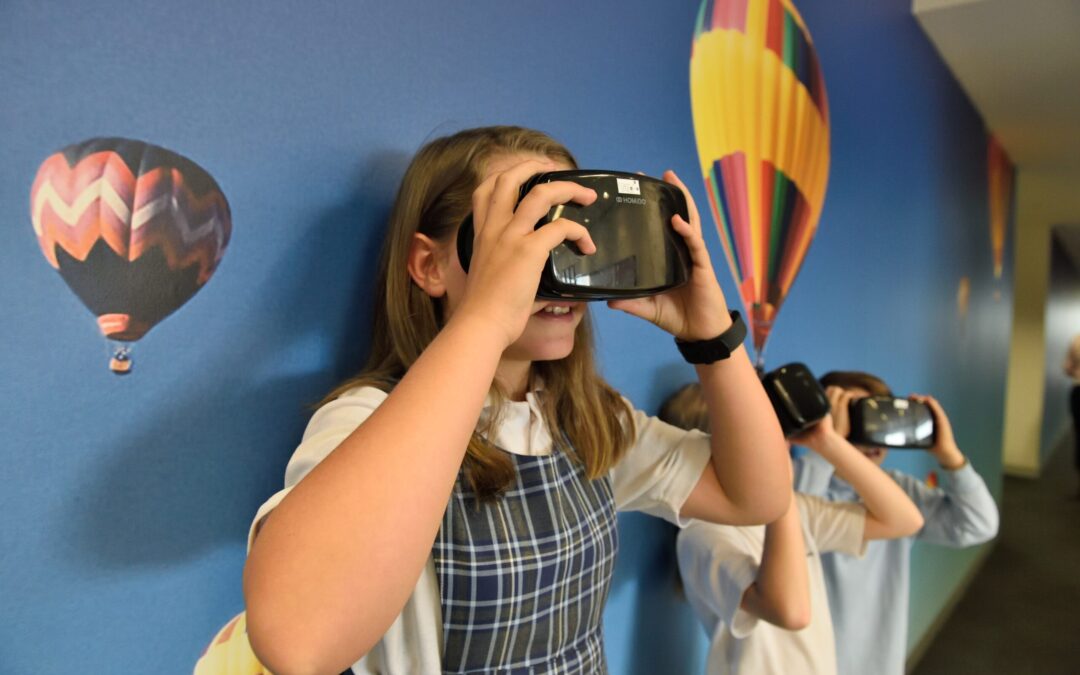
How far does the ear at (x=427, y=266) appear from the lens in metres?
0.62

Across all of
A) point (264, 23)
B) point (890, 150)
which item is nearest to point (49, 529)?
point (264, 23)

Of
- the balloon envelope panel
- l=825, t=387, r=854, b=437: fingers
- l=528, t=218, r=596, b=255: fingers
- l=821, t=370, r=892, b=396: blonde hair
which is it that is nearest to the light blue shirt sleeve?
l=821, t=370, r=892, b=396: blonde hair

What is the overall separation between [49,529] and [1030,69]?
118 inches

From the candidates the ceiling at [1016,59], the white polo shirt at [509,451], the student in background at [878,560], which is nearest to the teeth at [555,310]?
the white polo shirt at [509,451]

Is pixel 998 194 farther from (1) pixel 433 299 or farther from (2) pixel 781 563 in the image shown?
(1) pixel 433 299

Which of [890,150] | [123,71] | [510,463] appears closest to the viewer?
[123,71]

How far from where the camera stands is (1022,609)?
9.73ft

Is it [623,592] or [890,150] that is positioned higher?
[890,150]

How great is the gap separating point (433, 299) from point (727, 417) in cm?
29

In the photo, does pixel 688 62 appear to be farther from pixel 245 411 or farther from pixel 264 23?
pixel 245 411

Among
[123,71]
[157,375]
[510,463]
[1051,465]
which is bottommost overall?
[1051,465]

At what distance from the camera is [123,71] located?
1.62ft

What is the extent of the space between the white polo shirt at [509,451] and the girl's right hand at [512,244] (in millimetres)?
130

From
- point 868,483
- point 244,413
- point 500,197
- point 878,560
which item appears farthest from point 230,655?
point 878,560
